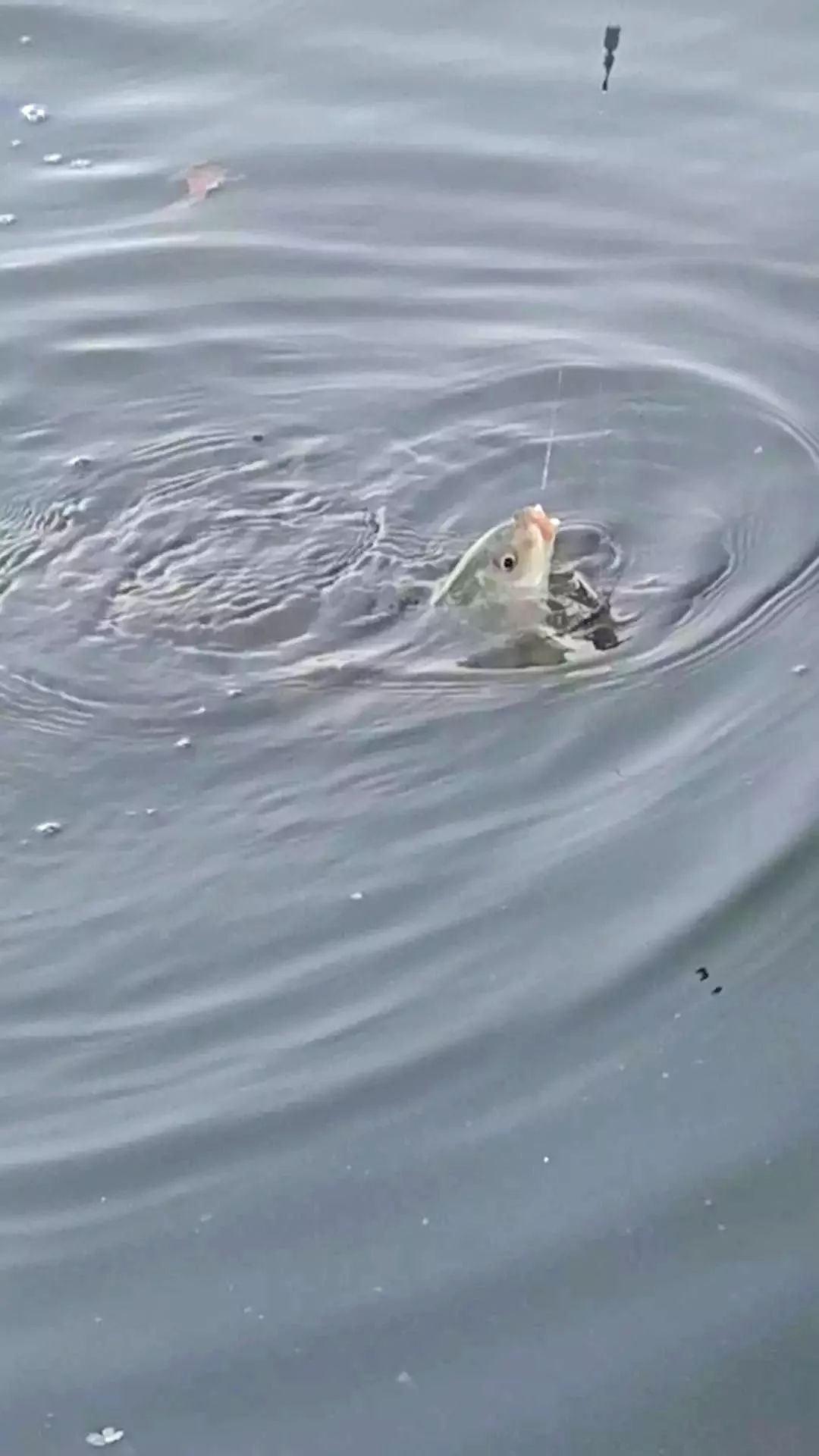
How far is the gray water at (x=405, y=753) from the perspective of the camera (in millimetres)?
3541

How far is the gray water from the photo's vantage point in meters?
3.54

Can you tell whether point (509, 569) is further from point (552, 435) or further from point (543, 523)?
point (552, 435)

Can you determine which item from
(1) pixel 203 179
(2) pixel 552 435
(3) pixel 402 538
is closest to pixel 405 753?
(3) pixel 402 538

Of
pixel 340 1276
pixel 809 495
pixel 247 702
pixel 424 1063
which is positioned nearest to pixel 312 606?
pixel 247 702

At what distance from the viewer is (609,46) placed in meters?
7.77

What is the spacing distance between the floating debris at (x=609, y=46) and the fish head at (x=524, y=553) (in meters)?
2.92

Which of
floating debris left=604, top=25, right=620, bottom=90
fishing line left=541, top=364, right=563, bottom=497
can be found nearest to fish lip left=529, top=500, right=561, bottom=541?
fishing line left=541, top=364, right=563, bottom=497

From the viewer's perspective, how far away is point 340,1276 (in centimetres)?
361

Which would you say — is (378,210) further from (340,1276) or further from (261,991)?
(340,1276)

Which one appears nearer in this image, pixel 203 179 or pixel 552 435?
pixel 552 435

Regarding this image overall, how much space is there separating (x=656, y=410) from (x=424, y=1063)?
261cm

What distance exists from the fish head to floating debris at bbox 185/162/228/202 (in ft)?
7.90

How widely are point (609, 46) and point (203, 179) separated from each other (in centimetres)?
168

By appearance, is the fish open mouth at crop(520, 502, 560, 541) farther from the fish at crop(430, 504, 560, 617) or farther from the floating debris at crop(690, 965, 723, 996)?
the floating debris at crop(690, 965, 723, 996)
